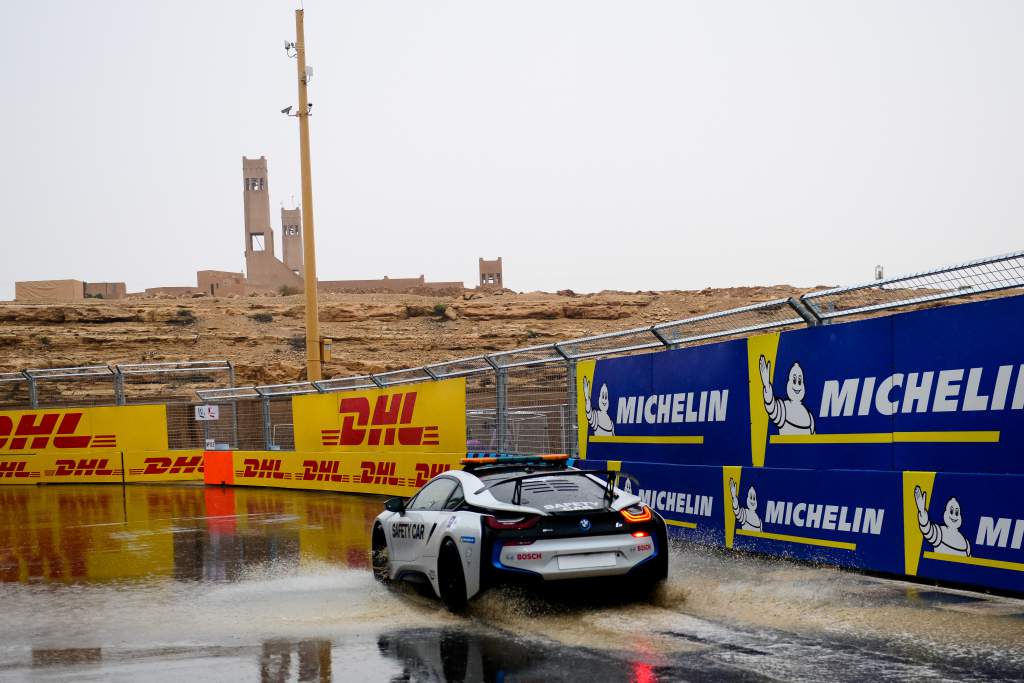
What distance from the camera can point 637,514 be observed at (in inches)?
373

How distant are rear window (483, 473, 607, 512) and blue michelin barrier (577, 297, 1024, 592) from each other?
2.89 m

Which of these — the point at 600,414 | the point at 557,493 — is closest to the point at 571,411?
the point at 600,414

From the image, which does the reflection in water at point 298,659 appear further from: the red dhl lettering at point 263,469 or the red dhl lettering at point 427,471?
the red dhl lettering at point 263,469

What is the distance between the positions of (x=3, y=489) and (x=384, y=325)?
43825mm

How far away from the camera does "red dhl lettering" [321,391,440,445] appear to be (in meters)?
23.3

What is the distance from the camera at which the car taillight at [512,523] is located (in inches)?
360

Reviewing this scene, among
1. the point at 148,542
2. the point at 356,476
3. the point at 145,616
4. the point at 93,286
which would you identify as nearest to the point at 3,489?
the point at 356,476

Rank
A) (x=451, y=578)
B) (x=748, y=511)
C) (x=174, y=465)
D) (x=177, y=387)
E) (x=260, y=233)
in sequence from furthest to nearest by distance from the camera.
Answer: (x=260, y=233), (x=177, y=387), (x=174, y=465), (x=748, y=511), (x=451, y=578)

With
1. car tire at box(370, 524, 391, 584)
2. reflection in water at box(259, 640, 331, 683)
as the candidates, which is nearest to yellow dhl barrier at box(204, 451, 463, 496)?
car tire at box(370, 524, 391, 584)

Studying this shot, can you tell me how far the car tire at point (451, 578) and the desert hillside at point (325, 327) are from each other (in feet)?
165

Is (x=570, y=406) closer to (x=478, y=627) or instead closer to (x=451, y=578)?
(x=451, y=578)

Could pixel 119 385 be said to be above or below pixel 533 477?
above

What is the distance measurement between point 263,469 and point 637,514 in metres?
21.7

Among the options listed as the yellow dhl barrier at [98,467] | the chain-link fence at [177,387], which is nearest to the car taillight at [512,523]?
the chain-link fence at [177,387]
